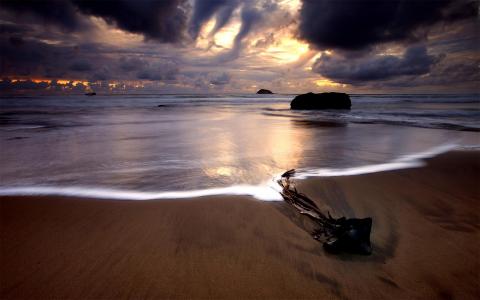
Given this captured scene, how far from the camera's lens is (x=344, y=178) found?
3678mm

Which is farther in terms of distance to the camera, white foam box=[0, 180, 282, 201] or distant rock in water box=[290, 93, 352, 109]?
distant rock in water box=[290, 93, 352, 109]

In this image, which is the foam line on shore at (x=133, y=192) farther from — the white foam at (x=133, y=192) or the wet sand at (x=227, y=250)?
the wet sand at (x=227, y=250)

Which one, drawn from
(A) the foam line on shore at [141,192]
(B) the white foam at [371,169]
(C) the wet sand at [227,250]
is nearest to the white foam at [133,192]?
(A) the foam line on shore at [141,192]

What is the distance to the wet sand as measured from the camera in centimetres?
161

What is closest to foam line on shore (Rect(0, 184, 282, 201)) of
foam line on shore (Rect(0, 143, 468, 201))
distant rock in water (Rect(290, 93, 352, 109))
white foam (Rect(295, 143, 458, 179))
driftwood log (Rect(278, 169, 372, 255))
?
foam line on shore (Rect(0, 143, 468, 201))

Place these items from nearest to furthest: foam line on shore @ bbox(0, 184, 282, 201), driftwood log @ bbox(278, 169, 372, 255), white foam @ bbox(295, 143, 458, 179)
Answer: driftwood log @ bbox(278, 169, 372, 255), foam line on shore @ bbox(0, 184, 282, 201), white foam @ bbox(295, 143, 458, 179)

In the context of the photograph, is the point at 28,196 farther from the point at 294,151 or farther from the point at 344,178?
the point at 294,151

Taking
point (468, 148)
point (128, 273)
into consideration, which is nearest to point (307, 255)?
point (128, 273)

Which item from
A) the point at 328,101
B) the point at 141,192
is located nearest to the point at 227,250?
the point at 141,192

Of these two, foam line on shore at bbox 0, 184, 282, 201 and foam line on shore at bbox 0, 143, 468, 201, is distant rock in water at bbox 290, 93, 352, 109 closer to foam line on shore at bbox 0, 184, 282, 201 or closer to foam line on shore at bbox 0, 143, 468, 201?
foam line on shore at bbox 0, 143, 468, 201

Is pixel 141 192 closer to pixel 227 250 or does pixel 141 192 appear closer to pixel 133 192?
A: pixel 133 192

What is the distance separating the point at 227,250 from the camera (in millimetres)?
1965

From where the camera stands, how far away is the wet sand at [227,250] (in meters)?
1.61

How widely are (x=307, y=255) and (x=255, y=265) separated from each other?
0.40 metres
